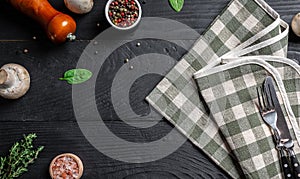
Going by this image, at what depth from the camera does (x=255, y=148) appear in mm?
1331

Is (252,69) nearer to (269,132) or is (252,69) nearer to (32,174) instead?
(269,132)

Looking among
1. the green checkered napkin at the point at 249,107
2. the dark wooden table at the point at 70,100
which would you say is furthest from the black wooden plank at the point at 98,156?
the green checkered napkin at the point at 249,107

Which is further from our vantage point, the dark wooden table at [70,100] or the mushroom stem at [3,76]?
the dark wooden table at [70,100]

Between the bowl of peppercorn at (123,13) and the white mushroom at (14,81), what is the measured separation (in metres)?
0.29

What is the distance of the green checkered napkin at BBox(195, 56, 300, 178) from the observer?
1.33 meters

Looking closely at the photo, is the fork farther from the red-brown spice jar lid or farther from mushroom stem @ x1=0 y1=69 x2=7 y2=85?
mushroom stem @ x1=0 y1=69 x2=7 y2=85

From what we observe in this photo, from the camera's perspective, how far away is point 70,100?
139 cm

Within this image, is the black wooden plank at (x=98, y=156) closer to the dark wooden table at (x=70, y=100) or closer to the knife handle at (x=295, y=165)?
the dark wooden table at (x=70, y=100)

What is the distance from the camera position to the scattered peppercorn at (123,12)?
136 cm

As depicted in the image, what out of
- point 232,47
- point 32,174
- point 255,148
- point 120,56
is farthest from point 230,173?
point 32,174

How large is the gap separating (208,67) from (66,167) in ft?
1.62

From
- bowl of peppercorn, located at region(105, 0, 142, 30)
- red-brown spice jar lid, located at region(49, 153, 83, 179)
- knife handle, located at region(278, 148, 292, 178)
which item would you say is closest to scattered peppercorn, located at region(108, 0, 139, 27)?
bowl of peppercorn, located at region(105, 0, 142, 30)

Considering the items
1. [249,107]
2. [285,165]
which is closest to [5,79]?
[249,107]

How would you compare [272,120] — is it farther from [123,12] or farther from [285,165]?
[123,12]
